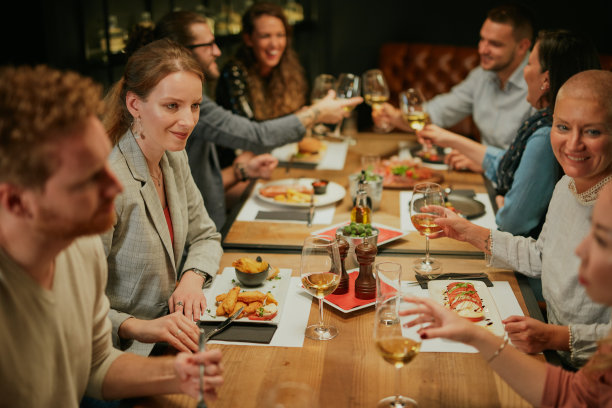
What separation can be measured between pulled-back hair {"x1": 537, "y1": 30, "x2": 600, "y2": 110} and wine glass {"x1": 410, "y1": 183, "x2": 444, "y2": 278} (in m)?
0.71

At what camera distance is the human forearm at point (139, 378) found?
138 centimetres

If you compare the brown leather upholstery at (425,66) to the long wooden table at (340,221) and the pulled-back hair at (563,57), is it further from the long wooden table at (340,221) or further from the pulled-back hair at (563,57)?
the pulled-back hair at (563,57)

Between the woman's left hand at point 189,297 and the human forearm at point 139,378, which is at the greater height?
the human forearm at point 139,378

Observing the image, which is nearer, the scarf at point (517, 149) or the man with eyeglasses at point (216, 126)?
the scarf at point (517, 149)

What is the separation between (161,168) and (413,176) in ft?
4.38

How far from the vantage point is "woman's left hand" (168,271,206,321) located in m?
1.79

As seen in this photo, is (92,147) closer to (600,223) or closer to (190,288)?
(190,288)

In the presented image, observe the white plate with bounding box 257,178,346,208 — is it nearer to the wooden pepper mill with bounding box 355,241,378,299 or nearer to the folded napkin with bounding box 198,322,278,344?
the wooden pepper mill with bounding box 355,241,378,299

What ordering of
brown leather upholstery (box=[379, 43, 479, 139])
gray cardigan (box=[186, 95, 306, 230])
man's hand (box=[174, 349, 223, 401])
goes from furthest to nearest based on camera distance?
1. brown leather upholstery (box=[379, 43, 479, 139])
2. gray cardigan (box=[186, 95, 306, 230])
3. man's hand (box=[174, 349, 223, 401])

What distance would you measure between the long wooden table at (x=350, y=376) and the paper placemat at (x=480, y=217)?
846 millimetres

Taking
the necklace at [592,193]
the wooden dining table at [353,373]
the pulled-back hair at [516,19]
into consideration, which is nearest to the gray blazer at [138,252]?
the wooden dining table at [353,373]

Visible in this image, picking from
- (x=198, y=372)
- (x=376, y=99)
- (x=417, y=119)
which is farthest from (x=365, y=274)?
(x=376, y=99)

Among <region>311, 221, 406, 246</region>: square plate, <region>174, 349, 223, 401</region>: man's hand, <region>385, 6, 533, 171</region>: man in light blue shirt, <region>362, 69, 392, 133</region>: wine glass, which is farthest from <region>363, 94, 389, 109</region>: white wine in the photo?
<region>174, 349, 223, 401</region>: man's hand

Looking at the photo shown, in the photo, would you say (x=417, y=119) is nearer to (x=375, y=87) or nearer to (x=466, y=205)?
(x=375, y=87)
